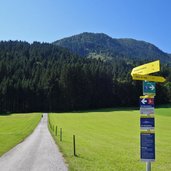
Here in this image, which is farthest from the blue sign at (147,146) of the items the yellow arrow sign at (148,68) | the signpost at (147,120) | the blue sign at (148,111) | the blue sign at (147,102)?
the yellow arrow sign at (148,68)

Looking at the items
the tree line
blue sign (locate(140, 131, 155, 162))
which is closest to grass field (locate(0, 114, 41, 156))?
blue sign (locate(140, 131, 155, 162))

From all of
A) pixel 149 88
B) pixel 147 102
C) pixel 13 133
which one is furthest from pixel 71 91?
pixel 147 102

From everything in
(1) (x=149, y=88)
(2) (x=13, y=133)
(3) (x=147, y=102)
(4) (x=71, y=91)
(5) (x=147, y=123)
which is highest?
(4) (x=71, y=91)

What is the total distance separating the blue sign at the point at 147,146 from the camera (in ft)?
39.6

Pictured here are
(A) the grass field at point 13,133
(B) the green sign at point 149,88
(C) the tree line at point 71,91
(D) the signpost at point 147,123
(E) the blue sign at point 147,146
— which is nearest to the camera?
(E) the blue sign at point 147,146

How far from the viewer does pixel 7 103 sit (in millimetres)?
151000

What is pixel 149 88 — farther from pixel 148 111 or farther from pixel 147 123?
pixel 147 123

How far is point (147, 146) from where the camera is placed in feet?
39.8

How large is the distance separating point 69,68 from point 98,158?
139 meters

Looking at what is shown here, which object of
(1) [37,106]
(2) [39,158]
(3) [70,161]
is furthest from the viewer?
(1) [37,106]

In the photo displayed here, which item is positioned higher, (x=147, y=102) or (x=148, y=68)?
(x=148, y=68)

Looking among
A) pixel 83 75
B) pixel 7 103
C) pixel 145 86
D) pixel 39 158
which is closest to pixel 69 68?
pixel 83 75

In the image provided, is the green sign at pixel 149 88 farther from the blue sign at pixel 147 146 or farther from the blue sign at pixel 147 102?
the blue sign at pixel 147 146

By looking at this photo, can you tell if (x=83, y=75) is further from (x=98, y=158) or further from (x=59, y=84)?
(x=98, y=158)
